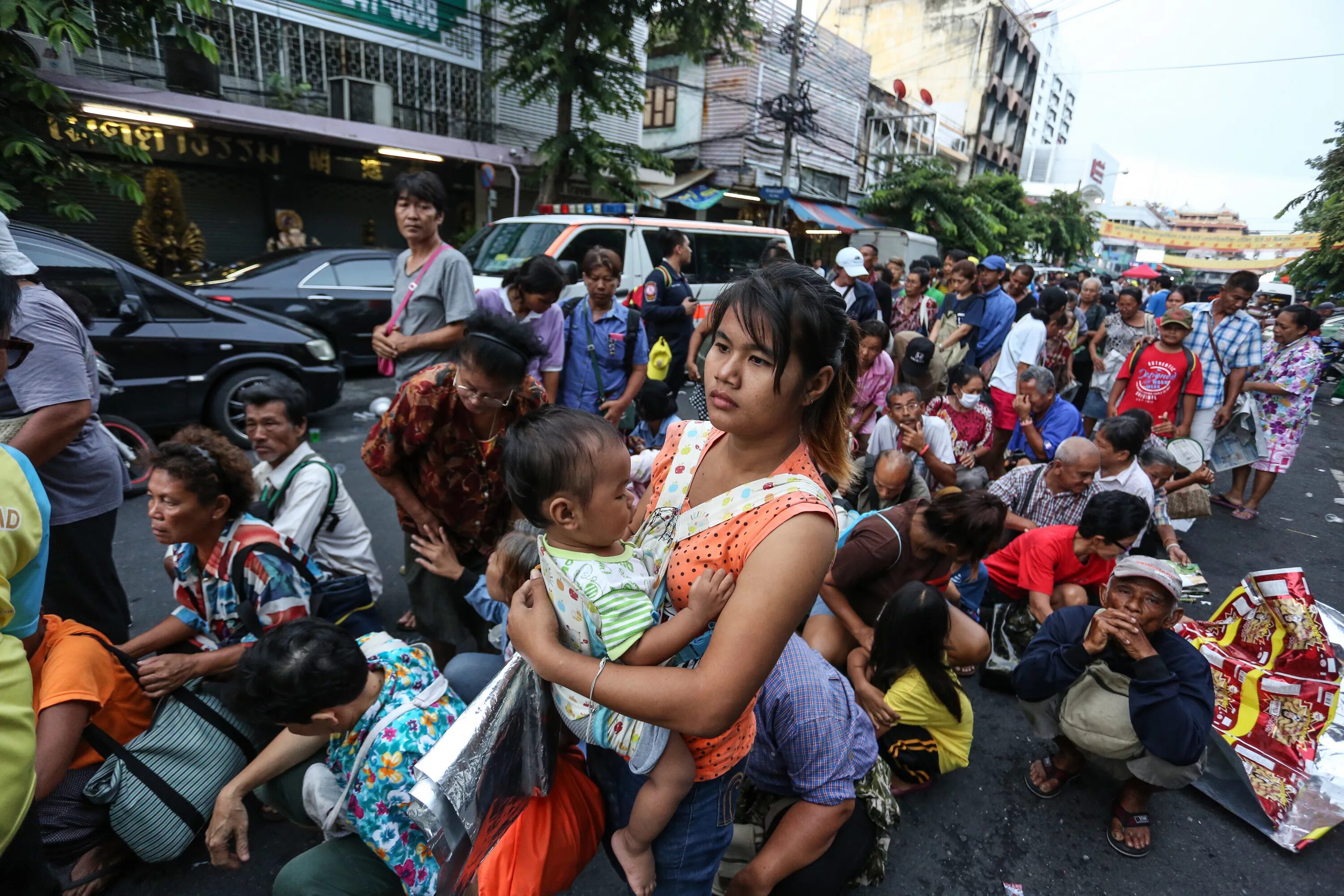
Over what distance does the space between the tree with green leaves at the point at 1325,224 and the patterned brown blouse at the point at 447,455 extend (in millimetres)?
16565

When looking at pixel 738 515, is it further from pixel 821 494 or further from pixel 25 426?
pixel 25 426

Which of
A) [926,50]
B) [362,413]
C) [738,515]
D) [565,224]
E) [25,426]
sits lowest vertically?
[362,413]

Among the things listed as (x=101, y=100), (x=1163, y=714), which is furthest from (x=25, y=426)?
(x=101, y=100)

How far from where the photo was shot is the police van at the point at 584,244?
7.04 m

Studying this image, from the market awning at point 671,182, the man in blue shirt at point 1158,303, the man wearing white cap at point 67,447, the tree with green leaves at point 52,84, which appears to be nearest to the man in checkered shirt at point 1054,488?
the man wearing white cap at point 67,447

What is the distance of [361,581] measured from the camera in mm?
2676

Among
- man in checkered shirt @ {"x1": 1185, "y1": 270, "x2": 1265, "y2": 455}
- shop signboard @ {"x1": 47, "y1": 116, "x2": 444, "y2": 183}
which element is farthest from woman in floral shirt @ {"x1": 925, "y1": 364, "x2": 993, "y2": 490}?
shop signboard @ {"x1": 47, "y1": 116, "x2": 444, "y2": 183}

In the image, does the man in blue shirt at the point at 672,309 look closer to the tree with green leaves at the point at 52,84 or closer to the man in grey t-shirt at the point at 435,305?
the man in grey t-shirt at the point at 435,305

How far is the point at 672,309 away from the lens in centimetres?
553

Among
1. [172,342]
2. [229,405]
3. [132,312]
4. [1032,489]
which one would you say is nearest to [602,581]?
[1032,489]

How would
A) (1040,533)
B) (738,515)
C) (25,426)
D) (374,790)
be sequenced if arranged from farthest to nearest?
(1040,533)
(25,426)
(374,790)
(738,515)

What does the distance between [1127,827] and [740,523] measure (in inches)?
101

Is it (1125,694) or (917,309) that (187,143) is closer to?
(917,309)

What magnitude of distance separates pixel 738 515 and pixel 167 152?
528 inches
